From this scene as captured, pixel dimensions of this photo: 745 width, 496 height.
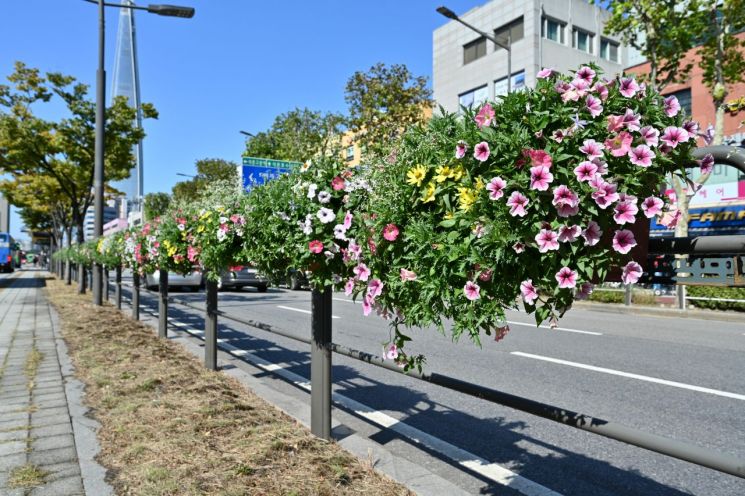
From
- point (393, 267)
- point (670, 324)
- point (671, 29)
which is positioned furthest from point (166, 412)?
point (671, 29)

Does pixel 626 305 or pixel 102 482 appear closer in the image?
pixel 102 482

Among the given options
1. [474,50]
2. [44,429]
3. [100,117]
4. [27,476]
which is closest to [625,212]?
[27,476]

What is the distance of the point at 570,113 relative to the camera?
1.75 metres

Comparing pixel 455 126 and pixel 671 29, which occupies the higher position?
pixel 671 29

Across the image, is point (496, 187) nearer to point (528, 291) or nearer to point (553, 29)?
point (528, 291)

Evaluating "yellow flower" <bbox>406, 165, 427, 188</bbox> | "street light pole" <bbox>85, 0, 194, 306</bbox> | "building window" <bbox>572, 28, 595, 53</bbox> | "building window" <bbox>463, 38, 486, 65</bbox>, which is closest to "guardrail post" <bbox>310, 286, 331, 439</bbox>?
"yellow flower" <bbox>406, 165, 427, 188</bbox>

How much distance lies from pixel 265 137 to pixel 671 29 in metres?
25.0

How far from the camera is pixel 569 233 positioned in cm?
165

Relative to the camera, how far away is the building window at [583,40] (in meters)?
31.1

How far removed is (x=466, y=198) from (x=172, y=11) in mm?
12434

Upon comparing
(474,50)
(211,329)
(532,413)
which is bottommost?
(211,329)

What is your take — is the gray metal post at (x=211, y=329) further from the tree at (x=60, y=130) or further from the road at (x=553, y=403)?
the tree at (x=60, y=130)

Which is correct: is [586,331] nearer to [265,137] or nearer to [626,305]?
[626,305]

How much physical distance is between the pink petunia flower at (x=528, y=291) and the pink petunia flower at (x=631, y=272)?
10.5 inches
